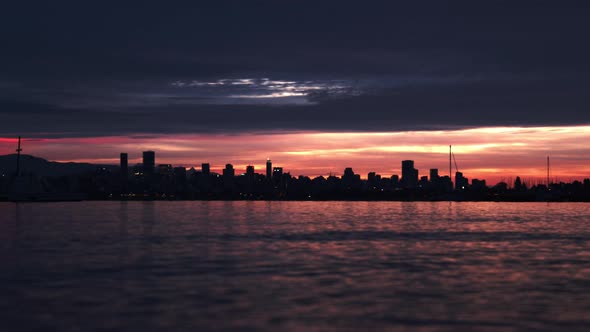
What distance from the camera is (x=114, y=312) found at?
112ft

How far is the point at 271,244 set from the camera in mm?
77250

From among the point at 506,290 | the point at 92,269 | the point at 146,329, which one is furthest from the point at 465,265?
the point at 146,329

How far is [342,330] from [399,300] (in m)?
8.58

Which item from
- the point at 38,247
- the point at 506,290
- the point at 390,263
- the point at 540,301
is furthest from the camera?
the point at 38,247

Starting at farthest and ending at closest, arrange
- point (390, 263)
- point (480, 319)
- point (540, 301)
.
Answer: point (390, 263) < point (540, 301) < point (480, 319)

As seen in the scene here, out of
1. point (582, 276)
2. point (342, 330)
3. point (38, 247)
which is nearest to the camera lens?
point (342, 330)

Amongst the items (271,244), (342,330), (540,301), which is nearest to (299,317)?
(342,330)

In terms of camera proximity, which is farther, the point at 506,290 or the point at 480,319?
the point at 506,290

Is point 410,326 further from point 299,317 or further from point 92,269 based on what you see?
point 92,269

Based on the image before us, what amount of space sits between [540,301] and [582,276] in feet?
40.3

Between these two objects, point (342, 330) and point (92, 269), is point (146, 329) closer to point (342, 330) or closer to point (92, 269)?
Result: point (342, 330)

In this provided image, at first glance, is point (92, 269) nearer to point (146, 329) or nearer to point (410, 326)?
point (146, 329)

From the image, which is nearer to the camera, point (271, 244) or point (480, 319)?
point (480, 319)

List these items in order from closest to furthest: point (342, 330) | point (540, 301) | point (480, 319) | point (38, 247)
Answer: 1. point (342, 330)
2. point (480, 319)
3. point (540, 301)
4. point (38, 247)
